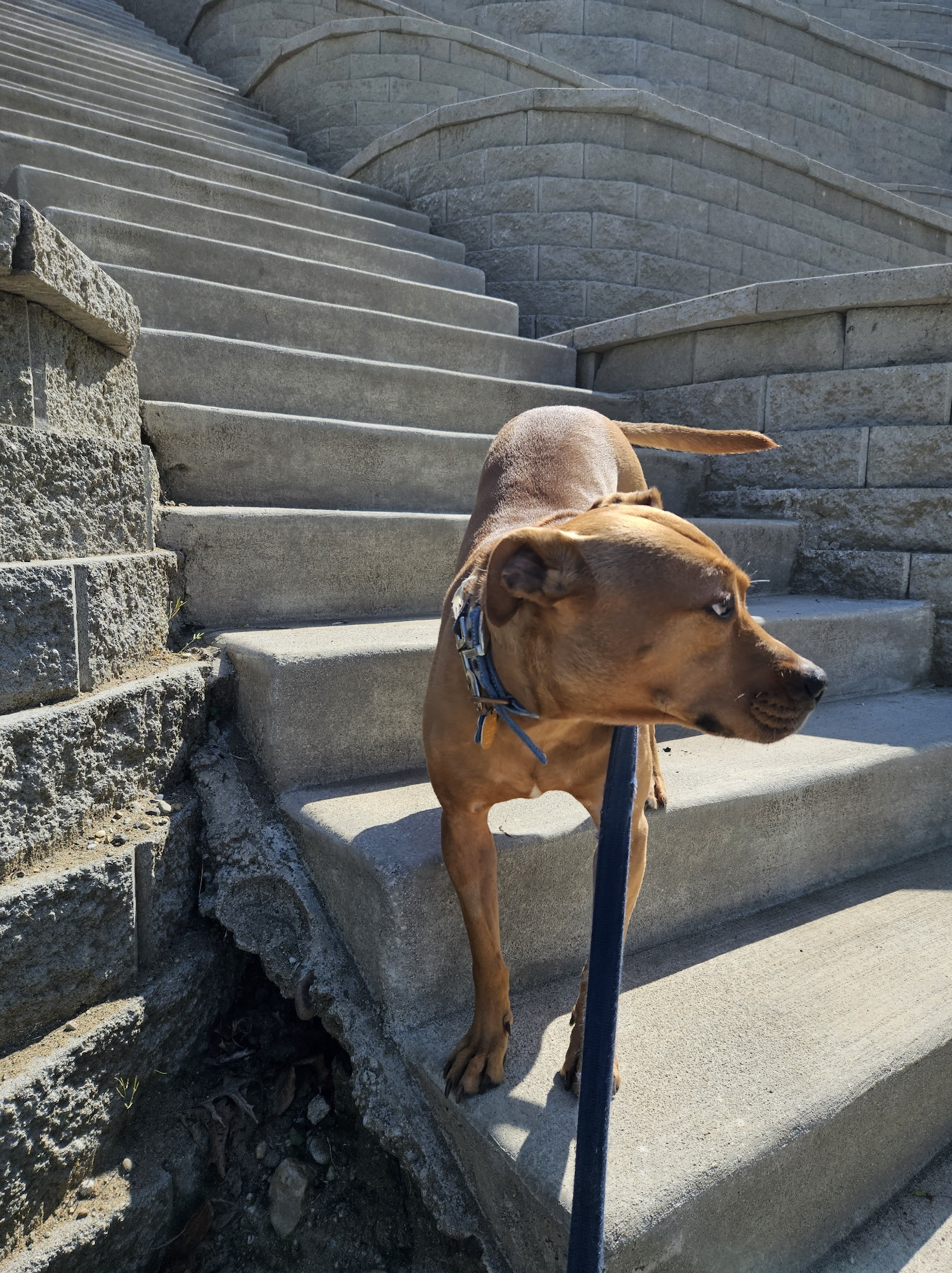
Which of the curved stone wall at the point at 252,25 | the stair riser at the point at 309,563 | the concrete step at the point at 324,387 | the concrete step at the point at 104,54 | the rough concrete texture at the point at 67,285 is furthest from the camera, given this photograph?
the curved stone wall at the point at 252,25

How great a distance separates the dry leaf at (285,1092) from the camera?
6.59 feet

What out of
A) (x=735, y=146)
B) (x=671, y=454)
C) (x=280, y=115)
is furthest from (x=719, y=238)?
(x=280, y=115)

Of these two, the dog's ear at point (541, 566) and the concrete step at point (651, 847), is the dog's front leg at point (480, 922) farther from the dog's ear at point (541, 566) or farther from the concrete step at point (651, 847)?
the dog's ear at point (541, 566)

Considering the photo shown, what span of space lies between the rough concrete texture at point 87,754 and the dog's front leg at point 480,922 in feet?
2.72

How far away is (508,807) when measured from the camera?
2.21 m

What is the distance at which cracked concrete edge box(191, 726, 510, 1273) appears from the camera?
5.60 feet

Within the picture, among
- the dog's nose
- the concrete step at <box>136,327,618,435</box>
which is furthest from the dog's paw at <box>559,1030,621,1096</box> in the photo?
the concrete step at <box>136,327,618,435</box>

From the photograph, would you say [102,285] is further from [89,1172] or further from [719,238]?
[719,238]

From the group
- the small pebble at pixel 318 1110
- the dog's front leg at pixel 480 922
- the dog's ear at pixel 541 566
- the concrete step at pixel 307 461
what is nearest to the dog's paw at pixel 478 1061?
the dog's front leg at pixel 480 922

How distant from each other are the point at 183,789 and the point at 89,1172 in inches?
34.3

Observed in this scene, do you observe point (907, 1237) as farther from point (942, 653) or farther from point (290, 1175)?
point (942, 653)

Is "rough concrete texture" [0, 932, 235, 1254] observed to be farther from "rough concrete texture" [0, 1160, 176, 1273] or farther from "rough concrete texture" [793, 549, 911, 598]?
"rough concrete texture" [793, 549, 911, 598]

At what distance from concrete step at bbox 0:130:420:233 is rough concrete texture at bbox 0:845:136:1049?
12.4 feet

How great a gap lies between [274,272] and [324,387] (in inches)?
42.8
